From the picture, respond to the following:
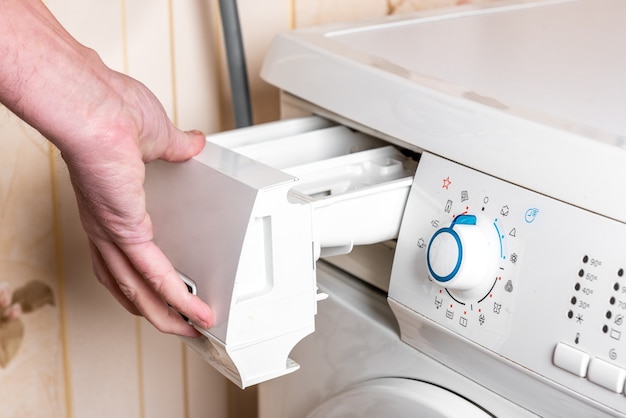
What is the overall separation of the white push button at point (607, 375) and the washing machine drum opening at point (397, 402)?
134mm

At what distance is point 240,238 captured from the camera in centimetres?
59

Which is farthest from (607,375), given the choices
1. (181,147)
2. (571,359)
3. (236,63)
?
(236,63)

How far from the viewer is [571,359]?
59 cm

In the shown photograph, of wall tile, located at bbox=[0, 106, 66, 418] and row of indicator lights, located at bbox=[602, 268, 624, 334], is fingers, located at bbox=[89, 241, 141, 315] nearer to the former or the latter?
wall tile, located at bbox=[0, 106, 66, 418]

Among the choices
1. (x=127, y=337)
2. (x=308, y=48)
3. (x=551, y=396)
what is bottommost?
(x=127, y=337)

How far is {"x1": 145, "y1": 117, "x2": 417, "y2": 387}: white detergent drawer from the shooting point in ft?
1.97

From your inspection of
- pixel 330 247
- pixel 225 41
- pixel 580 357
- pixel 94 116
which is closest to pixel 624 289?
pixel 580 357

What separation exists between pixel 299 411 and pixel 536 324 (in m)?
Result: 0.36

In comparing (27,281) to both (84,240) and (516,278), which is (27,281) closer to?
(84,240)

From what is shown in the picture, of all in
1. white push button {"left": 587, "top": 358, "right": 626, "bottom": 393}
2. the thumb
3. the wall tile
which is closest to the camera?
white push button {"left": 587, "top": 358, "right": 626, "bottom": 393}

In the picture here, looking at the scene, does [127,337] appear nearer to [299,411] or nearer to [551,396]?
[299,411]

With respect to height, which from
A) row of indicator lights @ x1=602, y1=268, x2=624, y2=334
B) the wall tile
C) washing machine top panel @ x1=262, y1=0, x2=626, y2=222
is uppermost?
washing machine top panel @ x1=262, y1=0, x2=626, y2=222

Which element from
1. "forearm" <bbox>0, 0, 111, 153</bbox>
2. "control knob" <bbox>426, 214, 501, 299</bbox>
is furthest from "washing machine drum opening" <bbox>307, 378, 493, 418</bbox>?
"forearm" <bbox>0, 0, 111, 153</bbox>

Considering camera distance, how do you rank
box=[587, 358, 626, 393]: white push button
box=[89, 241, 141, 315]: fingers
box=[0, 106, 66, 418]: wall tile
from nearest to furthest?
box=[587, 358, 626, 393]: white push button < box=[89, 241, 141, 315]: fingers < box=[0, 106, 66, 418]: wall tile
